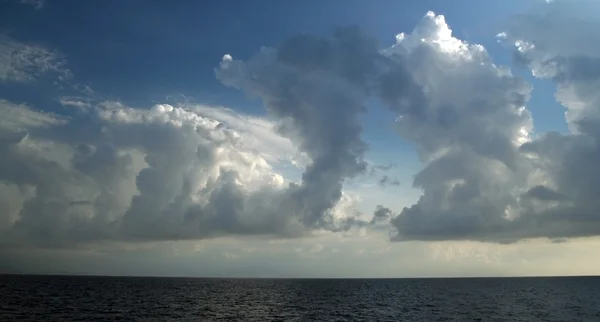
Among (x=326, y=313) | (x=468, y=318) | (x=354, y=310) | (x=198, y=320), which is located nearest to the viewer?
(x=198, y=320)

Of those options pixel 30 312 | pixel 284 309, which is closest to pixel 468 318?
pixel 284 309

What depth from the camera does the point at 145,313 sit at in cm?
8925

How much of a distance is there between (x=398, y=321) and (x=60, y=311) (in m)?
65.2

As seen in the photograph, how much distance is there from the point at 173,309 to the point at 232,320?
22.4m

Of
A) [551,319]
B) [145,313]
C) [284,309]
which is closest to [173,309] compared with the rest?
[145,313]

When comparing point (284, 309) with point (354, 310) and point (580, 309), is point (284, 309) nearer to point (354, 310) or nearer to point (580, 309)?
point (354, 310)

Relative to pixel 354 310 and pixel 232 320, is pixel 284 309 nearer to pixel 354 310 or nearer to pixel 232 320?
pixel 354 310

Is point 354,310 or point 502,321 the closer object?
point 502,321

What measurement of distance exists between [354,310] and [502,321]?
32551 millimetres

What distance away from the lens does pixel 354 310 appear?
104 meters

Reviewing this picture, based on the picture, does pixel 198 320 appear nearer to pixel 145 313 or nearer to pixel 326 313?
pixel 145 313

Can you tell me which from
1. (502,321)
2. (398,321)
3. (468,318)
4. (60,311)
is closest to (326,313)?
(398,321)

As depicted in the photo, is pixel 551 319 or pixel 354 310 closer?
pixel 551 319

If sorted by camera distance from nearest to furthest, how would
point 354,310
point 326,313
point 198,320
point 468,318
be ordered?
point 198,320 → point 468,318 → point 326,313 → point 354,310
